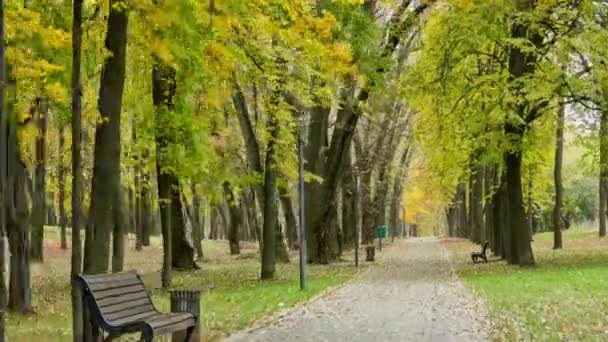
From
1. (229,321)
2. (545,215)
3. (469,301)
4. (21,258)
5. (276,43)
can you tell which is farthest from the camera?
(545,215)

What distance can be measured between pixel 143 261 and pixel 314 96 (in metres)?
15.1

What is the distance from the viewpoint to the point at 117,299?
29.8 feet

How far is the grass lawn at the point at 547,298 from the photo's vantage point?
11.8m

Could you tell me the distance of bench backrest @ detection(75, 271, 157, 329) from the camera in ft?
27.9

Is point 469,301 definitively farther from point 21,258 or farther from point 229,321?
point 21,258

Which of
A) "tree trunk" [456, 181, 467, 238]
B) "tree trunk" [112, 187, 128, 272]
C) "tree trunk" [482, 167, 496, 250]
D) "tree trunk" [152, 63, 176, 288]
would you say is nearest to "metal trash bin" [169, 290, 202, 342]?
"tree trunk" [112, 187, 128, 272]

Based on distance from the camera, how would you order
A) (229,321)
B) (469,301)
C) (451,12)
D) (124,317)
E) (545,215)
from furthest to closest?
1. (545,215)
2. (451,12)
3. (469,301)
4. (229,321)
5. (124,317)

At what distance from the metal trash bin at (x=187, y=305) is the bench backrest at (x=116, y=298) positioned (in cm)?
76

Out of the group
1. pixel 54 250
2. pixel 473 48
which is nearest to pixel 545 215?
pixel 54 250

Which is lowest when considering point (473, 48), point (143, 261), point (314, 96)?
point (143, 261)

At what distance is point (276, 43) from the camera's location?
1948cm

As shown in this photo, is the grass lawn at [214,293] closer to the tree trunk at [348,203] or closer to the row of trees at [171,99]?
the row of trees at [171,99]

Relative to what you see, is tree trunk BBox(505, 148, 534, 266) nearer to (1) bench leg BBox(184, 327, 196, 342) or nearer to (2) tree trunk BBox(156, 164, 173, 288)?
(2) tree trunk BBox(156, 164, 173, 288)

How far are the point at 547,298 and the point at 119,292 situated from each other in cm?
989
